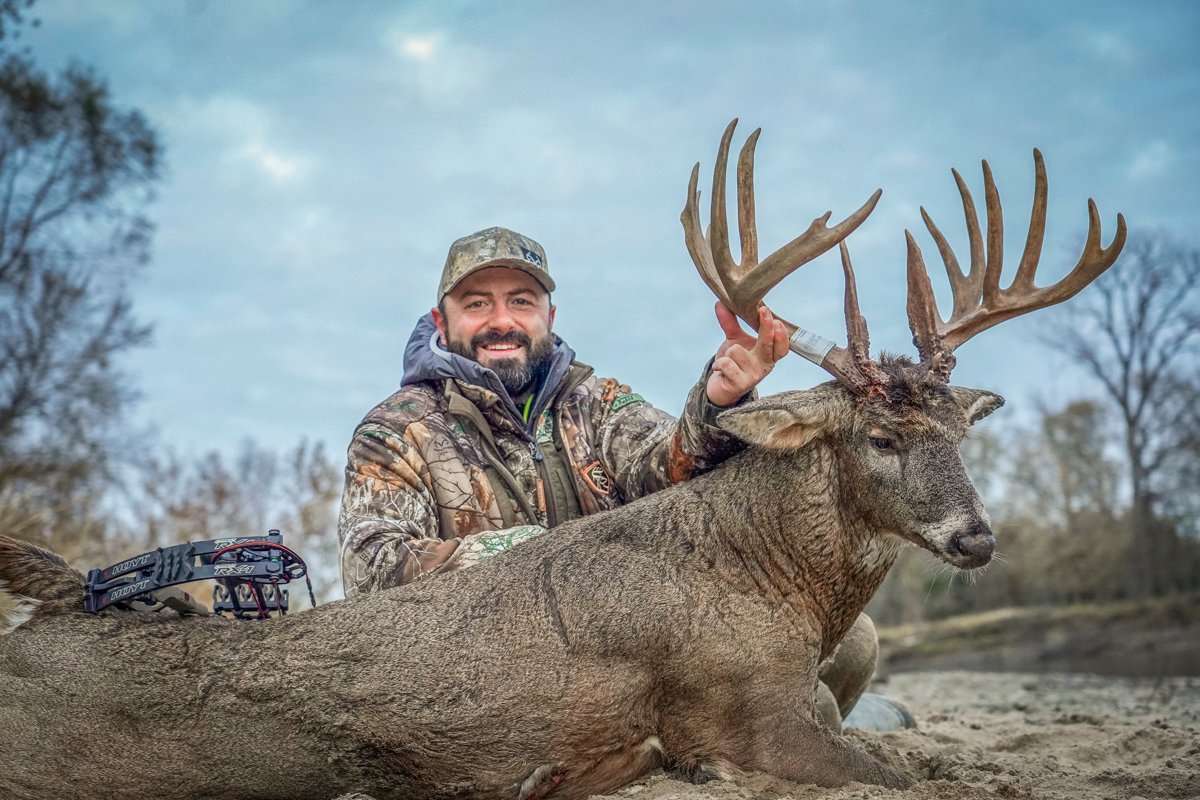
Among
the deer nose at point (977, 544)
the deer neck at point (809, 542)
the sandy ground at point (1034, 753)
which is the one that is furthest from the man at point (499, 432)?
the sandy ground at point (1034, 753)

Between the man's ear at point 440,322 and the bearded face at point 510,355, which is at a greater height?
the man's ear at point 440,322

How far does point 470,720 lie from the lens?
4.08m

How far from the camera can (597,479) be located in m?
6.13

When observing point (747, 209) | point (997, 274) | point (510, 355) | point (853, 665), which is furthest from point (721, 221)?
point (853, 665)

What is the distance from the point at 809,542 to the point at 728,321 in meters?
1.13

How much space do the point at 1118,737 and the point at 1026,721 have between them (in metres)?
1.87

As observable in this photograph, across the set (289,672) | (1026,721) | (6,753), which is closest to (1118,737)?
(1026,721)

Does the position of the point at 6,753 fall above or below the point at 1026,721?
above

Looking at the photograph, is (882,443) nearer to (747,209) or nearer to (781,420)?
(781,420)

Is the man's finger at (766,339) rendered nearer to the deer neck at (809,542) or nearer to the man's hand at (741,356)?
the man's hand at (741,356)

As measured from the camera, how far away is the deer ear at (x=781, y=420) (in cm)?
451

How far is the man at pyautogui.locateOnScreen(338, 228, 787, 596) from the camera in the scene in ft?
16.5

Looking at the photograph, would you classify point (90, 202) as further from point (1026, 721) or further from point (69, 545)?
point (1026, 721)

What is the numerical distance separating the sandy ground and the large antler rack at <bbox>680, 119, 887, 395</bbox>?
1734 mm
